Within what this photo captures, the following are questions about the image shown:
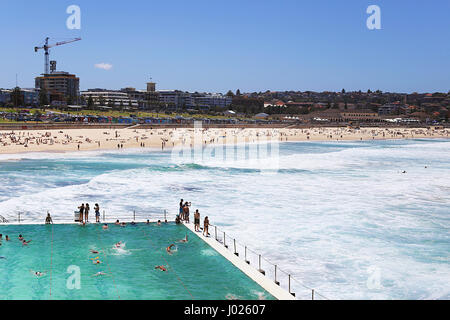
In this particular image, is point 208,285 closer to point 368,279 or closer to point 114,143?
point 368,279

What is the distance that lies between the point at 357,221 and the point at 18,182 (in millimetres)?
25138

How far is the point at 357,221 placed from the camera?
24641 millimetres

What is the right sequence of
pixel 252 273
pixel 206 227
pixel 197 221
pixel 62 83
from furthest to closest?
1. pixel 62 83
2. pixel 197 221
3. pixel 206 227
4. pixel 252 273

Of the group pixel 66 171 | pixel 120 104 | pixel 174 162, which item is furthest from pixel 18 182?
pixel 120 104

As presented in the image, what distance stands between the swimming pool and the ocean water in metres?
3.08

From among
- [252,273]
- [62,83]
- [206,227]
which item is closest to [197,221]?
[206,227]

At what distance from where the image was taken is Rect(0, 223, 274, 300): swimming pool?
13.5 m

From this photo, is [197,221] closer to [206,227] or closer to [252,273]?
[206,227]

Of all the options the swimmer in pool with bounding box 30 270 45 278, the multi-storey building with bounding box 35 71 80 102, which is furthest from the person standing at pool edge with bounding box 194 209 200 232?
the multi-storey building with bounding box 35 71 80 102

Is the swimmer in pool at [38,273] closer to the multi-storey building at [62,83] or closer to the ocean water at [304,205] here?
the ocean water at [304,205]

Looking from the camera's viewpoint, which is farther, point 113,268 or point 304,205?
point 304,205

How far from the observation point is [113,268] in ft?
51.2

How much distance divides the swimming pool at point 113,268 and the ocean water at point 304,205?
3.08 metres

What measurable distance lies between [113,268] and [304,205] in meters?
15.7
